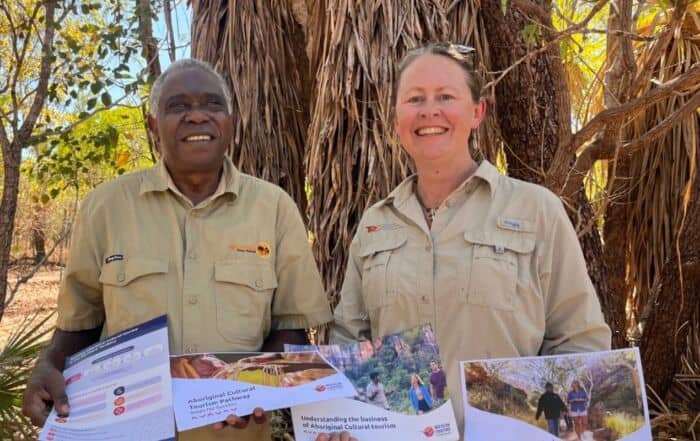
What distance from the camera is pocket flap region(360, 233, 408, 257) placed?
2195mm

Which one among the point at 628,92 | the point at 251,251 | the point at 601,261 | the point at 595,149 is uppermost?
the point at 628,92

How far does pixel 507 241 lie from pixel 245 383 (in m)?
0.83

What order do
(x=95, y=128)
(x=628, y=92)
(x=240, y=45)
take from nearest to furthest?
(x=628, y=92) → (x=240, y=45) → (x=95, y=128)

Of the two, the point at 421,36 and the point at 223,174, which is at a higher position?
the point at 421,36

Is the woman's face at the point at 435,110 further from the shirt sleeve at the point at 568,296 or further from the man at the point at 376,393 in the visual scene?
the man at the point at 376,393

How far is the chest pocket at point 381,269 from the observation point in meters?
2.15

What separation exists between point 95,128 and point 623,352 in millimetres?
6120

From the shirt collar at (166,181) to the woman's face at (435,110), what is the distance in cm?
55

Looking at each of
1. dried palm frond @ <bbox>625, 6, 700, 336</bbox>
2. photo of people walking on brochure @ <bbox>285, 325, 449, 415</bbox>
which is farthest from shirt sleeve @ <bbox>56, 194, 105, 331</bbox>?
dried palm frond @ <bbox>625, 6, 700, 336</bbox>

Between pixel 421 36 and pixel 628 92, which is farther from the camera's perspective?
pixel 421 36

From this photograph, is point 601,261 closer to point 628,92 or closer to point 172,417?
point 628,92

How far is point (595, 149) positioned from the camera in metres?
3.49

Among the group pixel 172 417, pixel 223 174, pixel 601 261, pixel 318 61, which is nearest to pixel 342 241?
pixel 318 61

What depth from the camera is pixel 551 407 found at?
189cm
